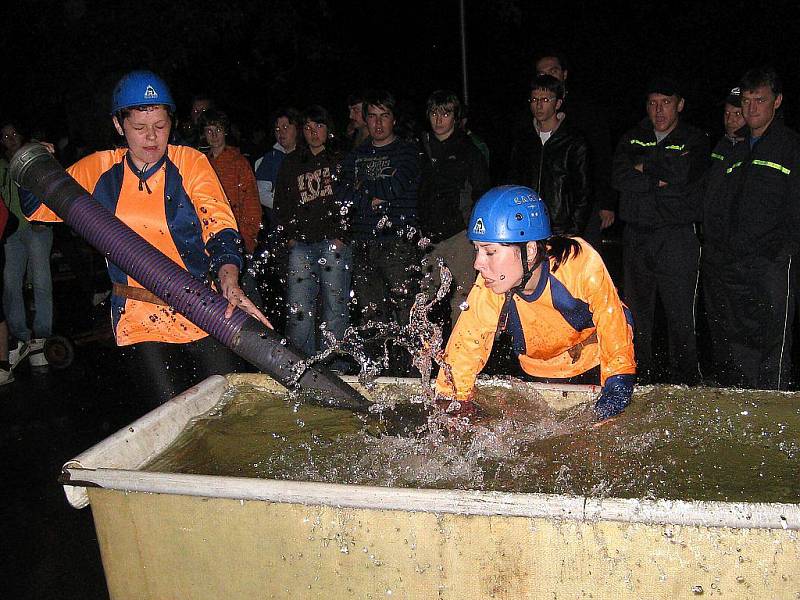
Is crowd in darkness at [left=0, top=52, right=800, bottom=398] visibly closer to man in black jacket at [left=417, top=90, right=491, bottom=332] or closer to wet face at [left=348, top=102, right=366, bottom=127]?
man in black jacket at [left=417, top=90, right=491, bottom=332]

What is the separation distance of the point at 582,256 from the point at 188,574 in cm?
224

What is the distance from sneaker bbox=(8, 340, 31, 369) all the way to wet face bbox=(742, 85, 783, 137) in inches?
261

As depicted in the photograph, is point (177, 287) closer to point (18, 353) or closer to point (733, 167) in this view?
point (733, 167)

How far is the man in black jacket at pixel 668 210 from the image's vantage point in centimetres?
559

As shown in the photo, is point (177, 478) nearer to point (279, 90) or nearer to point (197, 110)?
point (197, 110)

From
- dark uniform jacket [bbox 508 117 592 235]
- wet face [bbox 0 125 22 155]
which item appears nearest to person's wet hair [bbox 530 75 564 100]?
dark uniform jacket [bbox 508 117 592 235]

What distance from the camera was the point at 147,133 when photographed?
369cm

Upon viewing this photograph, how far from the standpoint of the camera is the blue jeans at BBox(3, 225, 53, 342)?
24.7 feet

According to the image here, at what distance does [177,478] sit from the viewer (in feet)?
8.77

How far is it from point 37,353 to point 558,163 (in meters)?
5.38

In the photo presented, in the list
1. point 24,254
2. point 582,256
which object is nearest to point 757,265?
point 582,256

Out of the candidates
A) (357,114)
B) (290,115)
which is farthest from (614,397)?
(290,115)

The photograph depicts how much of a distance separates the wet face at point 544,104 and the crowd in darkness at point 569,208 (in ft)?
0.05

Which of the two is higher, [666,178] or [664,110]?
[664,110]
